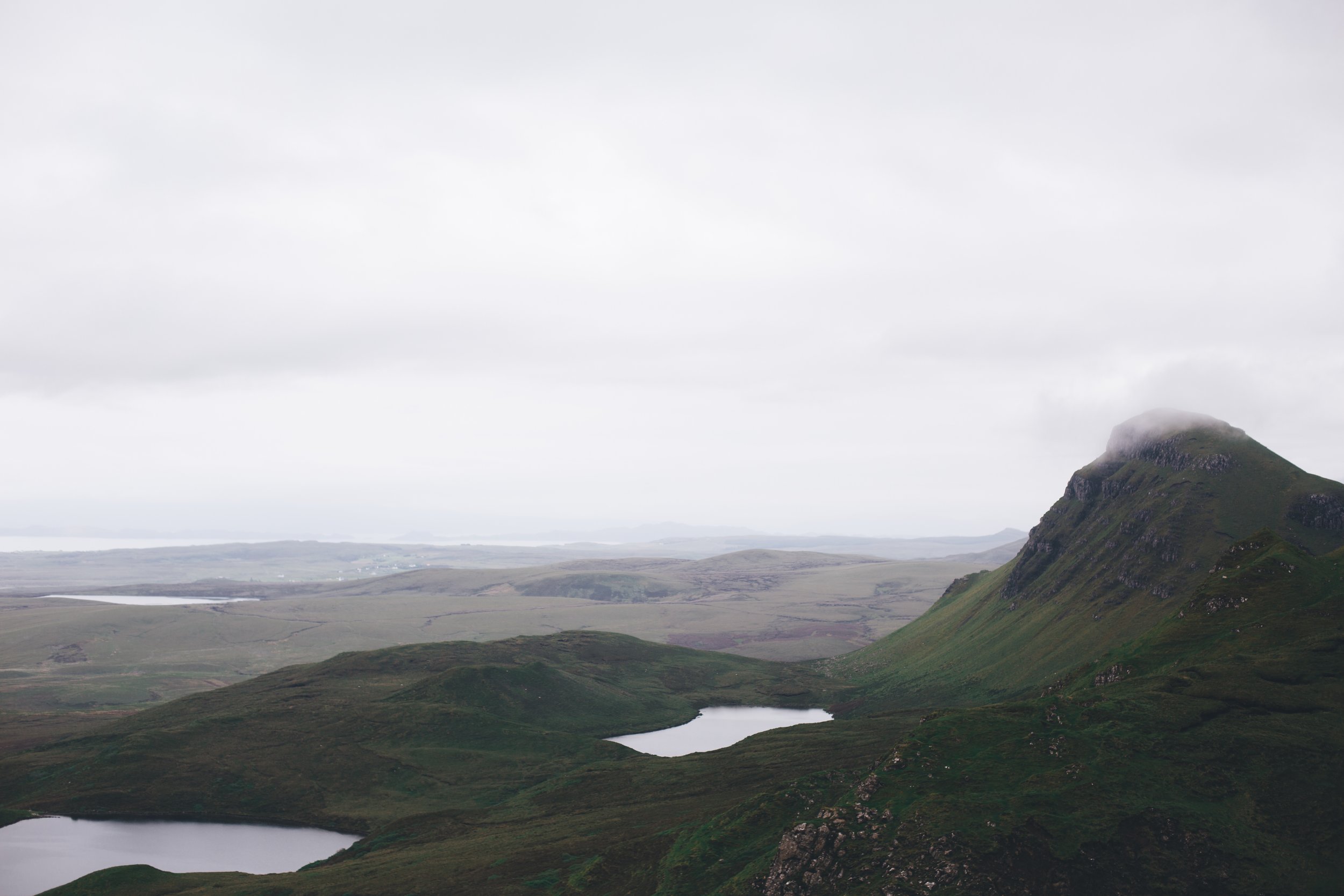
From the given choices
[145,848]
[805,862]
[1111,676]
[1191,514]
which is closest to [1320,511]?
[1191,514]

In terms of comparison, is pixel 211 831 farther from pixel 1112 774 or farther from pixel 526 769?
pixel 1112 774

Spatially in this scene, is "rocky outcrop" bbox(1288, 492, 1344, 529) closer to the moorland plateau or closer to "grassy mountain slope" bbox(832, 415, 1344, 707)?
"grassy mountain slope" bbox(832, 415, 1344, 707)

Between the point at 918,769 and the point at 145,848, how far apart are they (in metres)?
106

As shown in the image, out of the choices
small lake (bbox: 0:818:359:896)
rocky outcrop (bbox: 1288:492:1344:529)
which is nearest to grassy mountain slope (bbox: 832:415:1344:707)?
rocky outcrop (bbox: 1288:492:1344:529)

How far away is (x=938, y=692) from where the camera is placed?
179 meters

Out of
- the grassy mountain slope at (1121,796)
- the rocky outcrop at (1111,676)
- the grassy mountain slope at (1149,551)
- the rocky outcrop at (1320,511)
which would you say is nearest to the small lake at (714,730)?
the grassy mountain slope at (1149,551)

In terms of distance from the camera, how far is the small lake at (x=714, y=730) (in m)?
159

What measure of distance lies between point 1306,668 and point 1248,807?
1928cm

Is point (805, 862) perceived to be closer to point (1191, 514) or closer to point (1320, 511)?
point (1320, 511)

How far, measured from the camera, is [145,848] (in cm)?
10669

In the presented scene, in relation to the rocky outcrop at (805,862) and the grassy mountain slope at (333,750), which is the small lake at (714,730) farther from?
the rocky outcrop at (805,862)

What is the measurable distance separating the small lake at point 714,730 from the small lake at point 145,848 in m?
62.1

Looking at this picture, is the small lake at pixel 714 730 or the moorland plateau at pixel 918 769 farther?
the small lake at pixel 714 730

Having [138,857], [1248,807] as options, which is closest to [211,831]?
[138,857]
